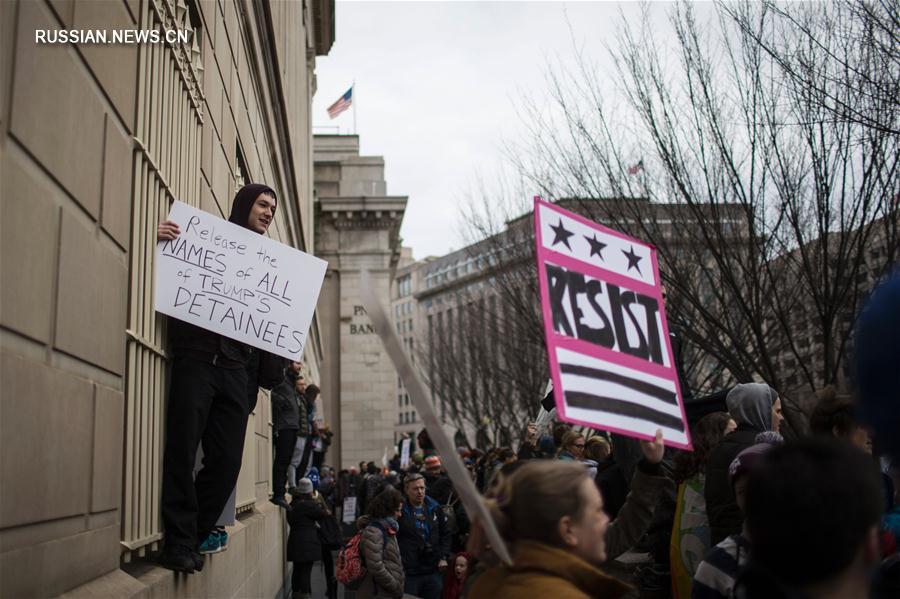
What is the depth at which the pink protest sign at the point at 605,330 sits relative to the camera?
127 inches

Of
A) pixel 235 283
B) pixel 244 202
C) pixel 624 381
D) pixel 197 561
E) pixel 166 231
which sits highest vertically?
pixel 244 202

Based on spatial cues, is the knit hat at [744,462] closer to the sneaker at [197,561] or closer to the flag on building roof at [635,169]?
the sneaker at [197,561]

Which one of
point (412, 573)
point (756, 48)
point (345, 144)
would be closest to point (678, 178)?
point (756, 48)

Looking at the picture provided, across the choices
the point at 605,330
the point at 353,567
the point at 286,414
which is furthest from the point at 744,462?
the point at 286,414

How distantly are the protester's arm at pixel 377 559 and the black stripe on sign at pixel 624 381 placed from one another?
16.7 ft

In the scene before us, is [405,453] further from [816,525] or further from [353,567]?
[816,525]

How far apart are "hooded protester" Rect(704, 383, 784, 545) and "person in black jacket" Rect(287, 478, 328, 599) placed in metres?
8.69

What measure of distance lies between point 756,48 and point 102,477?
9.90m

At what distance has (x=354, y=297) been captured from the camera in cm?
3853

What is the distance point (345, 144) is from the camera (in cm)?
4375

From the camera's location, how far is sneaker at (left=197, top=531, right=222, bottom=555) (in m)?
6.10

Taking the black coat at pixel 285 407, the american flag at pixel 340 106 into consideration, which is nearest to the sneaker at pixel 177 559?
the black coat at pixel 285 407

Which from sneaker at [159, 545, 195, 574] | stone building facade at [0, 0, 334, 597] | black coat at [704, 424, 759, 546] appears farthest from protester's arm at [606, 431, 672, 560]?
sneaker at [159, 545, 195, 574]

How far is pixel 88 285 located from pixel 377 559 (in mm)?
4702
